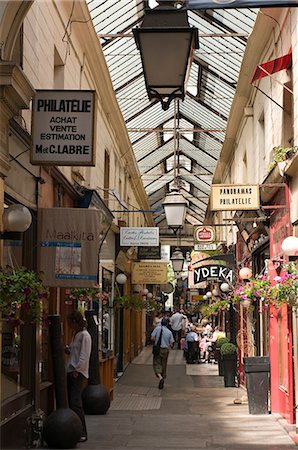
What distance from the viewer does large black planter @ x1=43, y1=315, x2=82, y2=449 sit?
30.6 feet

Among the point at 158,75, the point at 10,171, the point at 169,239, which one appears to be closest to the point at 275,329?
the point at 10,171

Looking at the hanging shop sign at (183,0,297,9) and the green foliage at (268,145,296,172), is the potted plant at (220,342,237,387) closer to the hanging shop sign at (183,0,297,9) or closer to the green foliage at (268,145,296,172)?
the green foliage at (268,145,296,172)

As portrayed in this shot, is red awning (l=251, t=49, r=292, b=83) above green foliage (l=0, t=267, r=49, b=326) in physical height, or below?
above

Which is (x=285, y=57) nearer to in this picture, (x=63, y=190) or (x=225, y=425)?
(x=63, y=190)

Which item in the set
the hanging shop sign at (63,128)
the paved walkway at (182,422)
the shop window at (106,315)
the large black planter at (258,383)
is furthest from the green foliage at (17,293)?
the shop window at (106,315)

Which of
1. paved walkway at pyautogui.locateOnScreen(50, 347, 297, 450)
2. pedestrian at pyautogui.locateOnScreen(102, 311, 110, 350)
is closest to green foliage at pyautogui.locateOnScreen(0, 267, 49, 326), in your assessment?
paved walkway at pyautogui.locateOnScreen(50, 347, 297, 450)

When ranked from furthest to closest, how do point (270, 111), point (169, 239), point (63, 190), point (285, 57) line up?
point (169, 239) < point (270, 111) < point (63, 190) < point (285, 57)

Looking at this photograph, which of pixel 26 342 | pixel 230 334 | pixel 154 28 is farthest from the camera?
pixel 230 334

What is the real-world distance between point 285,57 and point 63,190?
15.0 feet

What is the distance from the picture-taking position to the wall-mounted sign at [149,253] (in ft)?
91.4

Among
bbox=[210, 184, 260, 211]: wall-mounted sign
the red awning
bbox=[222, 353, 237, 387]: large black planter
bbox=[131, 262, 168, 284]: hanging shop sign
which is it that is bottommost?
bbox=[222, 353, 237, 387]: large black planter

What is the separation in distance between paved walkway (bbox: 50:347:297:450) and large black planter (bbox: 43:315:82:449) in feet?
1.23

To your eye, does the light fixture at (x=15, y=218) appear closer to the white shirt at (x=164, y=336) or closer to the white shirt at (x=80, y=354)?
the white shirt at (x=80, y=354)

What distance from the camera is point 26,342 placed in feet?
32.3
